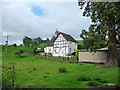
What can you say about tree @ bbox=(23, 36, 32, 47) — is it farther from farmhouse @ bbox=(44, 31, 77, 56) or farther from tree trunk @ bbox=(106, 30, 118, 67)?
tree trunk @ bbox=(106, 30, 118, 67)

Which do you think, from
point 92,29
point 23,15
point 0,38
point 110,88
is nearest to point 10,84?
point 0,38

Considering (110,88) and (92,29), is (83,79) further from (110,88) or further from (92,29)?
(92,29)

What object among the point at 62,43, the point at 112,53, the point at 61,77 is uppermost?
the point at 62,43

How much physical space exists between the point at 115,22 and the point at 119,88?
6216mm

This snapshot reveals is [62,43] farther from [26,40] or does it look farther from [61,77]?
[61,77]

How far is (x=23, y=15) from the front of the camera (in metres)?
6.66

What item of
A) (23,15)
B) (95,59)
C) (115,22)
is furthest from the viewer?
(95,59)

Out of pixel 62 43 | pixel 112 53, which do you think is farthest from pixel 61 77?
pixel 62 43

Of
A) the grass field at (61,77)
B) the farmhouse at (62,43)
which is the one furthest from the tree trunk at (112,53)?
the farmhouse at (62,43)

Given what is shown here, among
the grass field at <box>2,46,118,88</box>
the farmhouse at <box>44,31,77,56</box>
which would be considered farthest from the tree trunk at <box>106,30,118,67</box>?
the farmhouse at <box>44,31,77,56</box>

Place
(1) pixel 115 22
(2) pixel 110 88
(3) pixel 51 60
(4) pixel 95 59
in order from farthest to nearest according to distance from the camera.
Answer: (3) pixel 51 60, (4) pixel 95 59, (1) pixel 115 22, (2) pixel 110 88

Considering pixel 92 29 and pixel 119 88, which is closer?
pixel 119 88

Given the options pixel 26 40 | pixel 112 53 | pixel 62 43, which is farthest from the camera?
pixel 26 40

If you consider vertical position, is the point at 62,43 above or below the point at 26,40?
below
